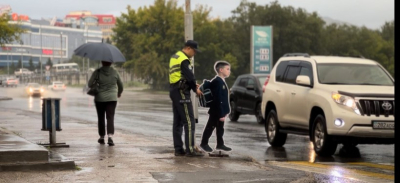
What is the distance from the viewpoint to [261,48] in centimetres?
5769

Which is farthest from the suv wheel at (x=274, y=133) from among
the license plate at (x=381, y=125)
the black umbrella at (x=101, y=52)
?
the black umbrella at (x=101, y=52)

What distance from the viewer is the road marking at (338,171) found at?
1090cm

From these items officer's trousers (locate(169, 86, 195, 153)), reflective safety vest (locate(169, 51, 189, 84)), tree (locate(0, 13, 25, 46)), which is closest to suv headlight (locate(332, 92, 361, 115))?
officer's trousers (locate(169, 86, 195, 153))

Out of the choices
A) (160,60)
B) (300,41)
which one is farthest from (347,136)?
(300,41)

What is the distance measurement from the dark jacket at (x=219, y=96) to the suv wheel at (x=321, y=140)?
7.79ft

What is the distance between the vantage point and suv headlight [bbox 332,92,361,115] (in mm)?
13766

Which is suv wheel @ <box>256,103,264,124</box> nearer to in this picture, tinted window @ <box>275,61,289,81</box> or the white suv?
the white suv

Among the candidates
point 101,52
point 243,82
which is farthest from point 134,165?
point 243,82

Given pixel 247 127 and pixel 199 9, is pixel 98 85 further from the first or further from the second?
pixel 199 9

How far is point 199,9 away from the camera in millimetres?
96188

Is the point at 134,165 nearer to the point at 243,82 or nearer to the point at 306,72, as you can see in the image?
the point at 306,72

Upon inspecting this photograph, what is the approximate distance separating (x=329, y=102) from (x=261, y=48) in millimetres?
43794

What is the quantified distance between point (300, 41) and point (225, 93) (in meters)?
84.2
